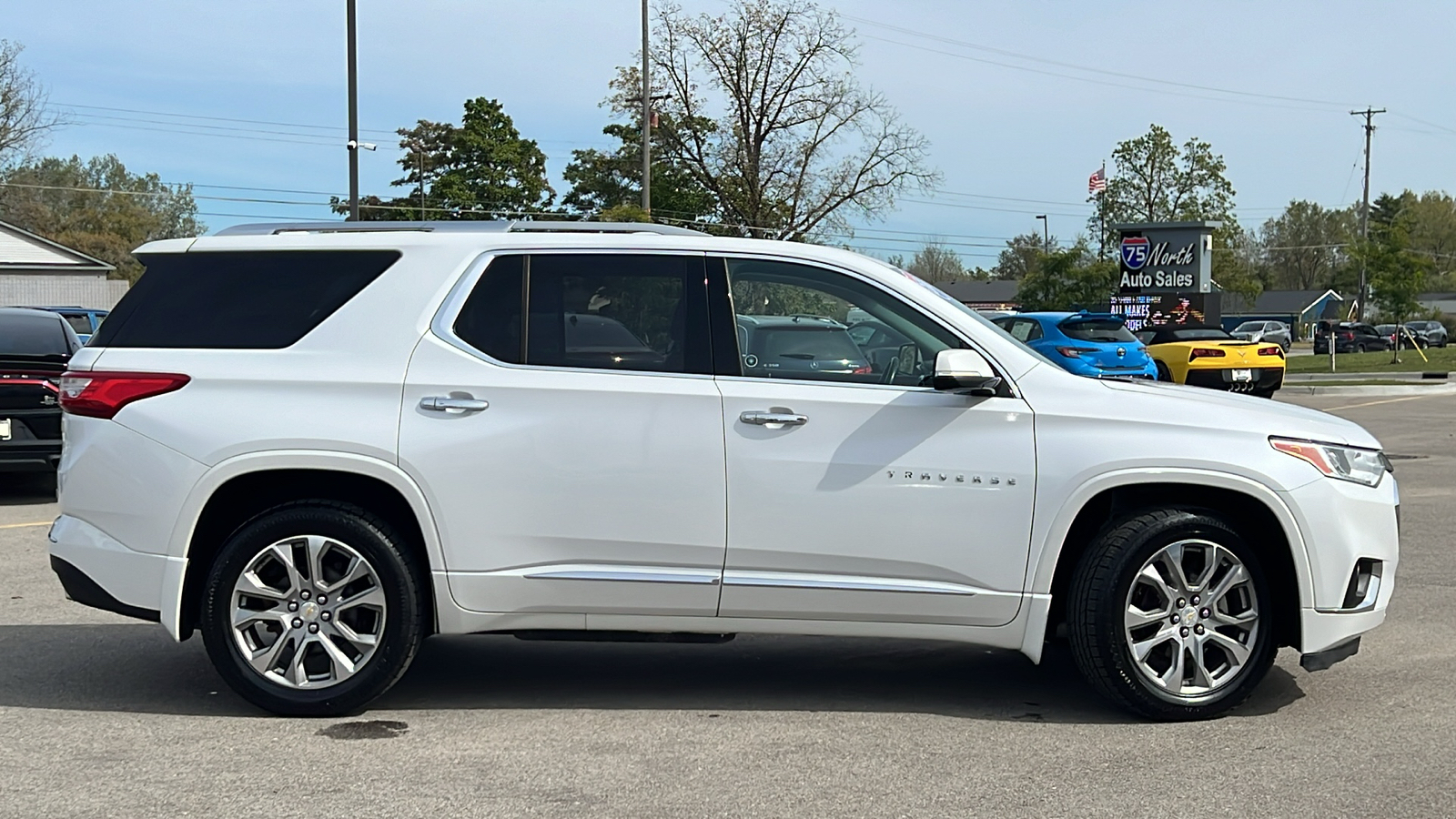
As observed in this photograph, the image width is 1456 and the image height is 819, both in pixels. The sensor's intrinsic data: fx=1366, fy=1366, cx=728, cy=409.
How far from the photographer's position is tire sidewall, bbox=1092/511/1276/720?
5000mm

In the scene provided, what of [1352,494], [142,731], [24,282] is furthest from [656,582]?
[24,282]

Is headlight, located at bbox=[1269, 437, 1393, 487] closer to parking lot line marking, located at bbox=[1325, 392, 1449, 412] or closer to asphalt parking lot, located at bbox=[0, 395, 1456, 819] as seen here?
asphalt parking lot, located at bbox=[0, 395, 1456, 819]

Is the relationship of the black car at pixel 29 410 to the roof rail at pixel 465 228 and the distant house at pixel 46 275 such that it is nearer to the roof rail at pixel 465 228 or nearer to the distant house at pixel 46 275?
the roof rail at pixel 465 228

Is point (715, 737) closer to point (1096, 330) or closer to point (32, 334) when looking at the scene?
point (32, 334)

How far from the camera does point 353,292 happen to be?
5.30 metres

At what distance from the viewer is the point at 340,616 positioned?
5.14m

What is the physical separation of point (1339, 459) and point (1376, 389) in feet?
80.6

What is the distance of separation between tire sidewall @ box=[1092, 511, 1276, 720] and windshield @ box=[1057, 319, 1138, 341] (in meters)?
16.8

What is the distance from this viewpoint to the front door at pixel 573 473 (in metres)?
5.02

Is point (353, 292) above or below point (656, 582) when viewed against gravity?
above

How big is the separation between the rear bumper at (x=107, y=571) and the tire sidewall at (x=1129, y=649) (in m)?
3.50

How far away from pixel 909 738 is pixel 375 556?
6.81ft

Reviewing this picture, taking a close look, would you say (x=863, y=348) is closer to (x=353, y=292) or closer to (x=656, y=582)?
(x=656, y=582)

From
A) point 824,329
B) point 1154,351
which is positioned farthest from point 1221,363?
point 824,329
